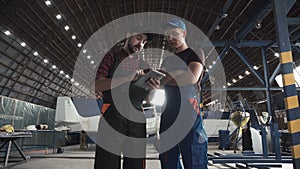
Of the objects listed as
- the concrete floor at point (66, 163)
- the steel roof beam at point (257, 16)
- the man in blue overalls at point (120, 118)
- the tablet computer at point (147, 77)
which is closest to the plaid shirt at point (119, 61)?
the man in blue overalls at point (120, 118)

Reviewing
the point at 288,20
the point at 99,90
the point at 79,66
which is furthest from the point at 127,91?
the point at 79,66

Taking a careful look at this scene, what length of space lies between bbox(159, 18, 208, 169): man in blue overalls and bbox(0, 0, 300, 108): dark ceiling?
3.27m

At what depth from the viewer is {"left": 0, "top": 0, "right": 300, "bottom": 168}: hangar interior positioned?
13.4ft

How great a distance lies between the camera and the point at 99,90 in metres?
1.32

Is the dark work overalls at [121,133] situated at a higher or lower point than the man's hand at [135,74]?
lower

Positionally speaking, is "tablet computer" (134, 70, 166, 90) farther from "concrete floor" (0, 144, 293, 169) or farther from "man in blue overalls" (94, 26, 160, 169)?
"concrete floor" (0, 144, 293, 169)

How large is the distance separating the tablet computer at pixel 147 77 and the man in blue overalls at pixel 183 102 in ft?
0.44

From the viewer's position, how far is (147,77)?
1.21 meters

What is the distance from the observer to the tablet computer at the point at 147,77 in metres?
1.19

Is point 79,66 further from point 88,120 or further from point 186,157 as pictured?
point 186,157

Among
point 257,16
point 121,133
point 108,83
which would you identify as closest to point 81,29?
point 257,16

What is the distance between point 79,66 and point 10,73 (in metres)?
4.88

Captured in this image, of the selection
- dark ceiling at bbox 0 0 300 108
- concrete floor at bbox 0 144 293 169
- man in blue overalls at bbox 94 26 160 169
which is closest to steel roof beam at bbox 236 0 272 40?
dark ceiling at bbox 0 0 300 108

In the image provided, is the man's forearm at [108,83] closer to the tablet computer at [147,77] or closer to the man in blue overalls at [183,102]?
the tablet computer at [147,77]
